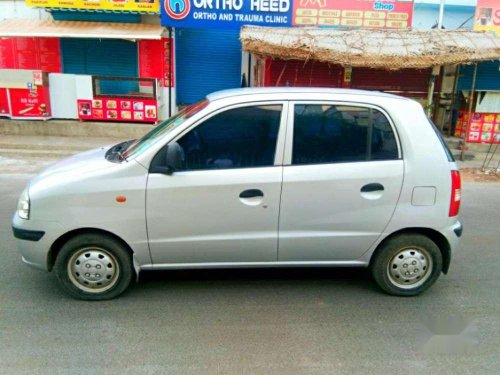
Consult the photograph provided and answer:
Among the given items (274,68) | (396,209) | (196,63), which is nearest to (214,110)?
(396,209)

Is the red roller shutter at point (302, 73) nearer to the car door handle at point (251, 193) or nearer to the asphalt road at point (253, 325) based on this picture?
the asphalt road at point (253, 325)

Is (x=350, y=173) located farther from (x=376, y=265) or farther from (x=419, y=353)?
(x=419, y=353)

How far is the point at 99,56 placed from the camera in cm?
1202

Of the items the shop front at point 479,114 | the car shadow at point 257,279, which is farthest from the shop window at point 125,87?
the shop front at point 479,114

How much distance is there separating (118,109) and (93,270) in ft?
26.6

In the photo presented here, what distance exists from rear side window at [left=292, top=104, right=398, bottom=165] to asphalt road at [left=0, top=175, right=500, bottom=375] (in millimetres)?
1243

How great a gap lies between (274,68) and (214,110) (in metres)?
8.23

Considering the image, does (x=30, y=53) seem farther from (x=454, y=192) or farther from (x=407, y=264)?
(x=454, y=192)

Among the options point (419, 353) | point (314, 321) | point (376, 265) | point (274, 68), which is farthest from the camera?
point (274, 68)

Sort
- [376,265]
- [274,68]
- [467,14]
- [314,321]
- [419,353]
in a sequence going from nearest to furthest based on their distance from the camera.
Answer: [419,353] → [314,321] → [376,265] → [274,68] → [467,14]

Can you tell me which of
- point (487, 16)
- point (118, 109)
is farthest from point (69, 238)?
point (487, 16)

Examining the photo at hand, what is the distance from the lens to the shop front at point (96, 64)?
35.0 feet

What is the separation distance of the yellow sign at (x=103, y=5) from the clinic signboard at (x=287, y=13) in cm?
66

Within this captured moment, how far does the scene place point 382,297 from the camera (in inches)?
147
